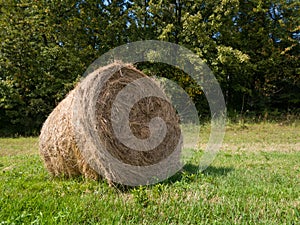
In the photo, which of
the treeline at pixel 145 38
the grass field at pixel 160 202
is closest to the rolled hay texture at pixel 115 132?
the grass field at pixel 160 202

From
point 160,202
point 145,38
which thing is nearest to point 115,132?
point 160,202

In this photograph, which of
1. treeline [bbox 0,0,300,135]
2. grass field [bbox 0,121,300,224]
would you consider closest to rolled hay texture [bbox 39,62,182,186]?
grass field [bbox 0,121,300,224]

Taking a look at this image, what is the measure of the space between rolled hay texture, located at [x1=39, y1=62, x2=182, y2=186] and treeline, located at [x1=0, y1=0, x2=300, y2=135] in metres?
12.0

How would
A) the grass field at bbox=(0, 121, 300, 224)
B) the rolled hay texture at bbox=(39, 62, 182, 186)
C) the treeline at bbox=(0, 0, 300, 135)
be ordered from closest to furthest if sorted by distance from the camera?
1. the grass field at bbox=(0, 121, 300, 224)
2. the rolled hay texture at bbox=(39, 62, 182, 186)
3. the treeline at bbox=(0, 0, 300, 135)

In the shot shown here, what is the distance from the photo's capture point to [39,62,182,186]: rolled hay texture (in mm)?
3934

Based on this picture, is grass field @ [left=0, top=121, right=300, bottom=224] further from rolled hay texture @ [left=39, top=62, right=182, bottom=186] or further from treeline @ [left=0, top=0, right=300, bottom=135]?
treeline @ [left=0, top=0, right=300, bottom=135]

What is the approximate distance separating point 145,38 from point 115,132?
599 inches

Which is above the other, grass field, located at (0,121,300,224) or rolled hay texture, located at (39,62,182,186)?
rolled hay texture, located at (39,62,182,186)

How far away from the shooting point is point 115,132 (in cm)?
410

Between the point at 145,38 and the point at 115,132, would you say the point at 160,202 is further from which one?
the point at 145,38

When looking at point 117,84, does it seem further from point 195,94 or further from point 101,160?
point 195,94

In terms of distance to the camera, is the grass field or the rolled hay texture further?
the rolled hay texture

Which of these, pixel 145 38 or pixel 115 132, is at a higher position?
pixel 145 38

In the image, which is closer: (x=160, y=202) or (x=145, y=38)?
(x=160, y=202)
